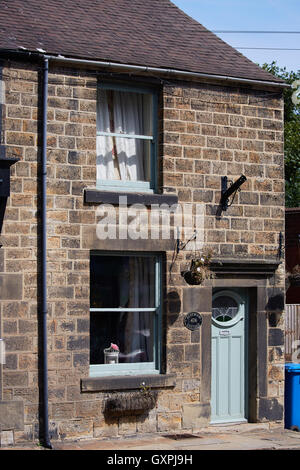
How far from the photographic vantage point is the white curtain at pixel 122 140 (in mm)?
12562

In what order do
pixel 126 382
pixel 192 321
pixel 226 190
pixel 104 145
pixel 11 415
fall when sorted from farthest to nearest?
pixel 226 190 → pixel 192 321 → pixel 104 145 → pixel 126 382 → pixel 11 415

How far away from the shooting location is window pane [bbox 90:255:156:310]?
1234cm

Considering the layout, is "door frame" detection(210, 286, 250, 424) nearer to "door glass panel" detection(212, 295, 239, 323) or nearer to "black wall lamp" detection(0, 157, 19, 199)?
"door glass panel" detection(212, 295, 239, 323)

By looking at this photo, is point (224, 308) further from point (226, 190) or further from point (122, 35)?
point (122, 35)

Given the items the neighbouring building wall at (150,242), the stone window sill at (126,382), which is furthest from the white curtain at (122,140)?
the stone window sill at (126,382)

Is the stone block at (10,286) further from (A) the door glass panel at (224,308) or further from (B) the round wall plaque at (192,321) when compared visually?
(A) the door glass panel at (224,308)

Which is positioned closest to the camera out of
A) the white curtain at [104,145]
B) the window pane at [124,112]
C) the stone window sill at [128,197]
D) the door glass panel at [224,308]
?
the stone window sill at [128,197]

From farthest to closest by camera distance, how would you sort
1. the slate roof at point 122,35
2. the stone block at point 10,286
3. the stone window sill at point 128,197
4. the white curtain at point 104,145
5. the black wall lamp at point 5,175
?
the white curtain at point 104,145
the slate roof at point 122,35
the stone window sill at point 128,197
the stone block at point 10,286
the black wall lamp at point 5,175

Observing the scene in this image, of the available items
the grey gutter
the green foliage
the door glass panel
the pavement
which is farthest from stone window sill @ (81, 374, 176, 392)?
the green foliage

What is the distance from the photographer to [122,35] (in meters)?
13.3

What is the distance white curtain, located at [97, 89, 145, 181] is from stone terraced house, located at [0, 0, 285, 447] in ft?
0.08

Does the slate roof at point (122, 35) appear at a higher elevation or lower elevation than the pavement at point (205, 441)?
higher

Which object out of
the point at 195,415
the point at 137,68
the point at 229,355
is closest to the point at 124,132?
the point at 137,68

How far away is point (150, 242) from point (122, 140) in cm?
173
